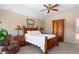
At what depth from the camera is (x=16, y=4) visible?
1.75m

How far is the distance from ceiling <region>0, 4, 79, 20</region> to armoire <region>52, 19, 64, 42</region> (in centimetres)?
17

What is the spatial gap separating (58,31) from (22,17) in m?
0.69

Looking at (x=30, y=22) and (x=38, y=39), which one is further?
(x=30, y=22)

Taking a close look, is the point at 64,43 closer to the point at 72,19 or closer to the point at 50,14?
the point at 72,19

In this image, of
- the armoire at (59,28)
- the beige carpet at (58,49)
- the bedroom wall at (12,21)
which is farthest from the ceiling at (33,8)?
the beige carpet at (58,49)

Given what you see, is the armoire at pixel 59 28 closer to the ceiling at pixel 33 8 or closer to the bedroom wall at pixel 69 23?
the bedroom wall at pixel 69 23

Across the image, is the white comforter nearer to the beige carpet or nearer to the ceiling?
the beige carpet

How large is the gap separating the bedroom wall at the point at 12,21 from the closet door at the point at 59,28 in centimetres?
23

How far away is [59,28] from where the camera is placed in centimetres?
180

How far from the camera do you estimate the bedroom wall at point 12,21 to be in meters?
1.71

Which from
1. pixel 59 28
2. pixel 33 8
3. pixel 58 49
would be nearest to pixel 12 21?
pixel 33 8

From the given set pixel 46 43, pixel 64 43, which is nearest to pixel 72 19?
pixel 64 43

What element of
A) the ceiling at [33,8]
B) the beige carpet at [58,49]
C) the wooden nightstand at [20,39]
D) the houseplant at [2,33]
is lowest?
the beige carpet at [58,49]

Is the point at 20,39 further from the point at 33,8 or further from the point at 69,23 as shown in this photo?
the point at 69,23
